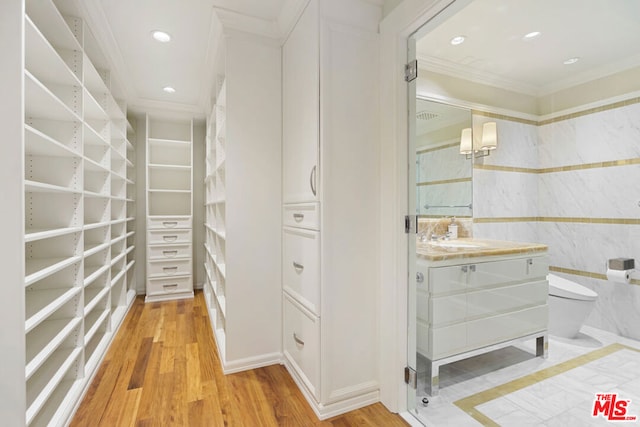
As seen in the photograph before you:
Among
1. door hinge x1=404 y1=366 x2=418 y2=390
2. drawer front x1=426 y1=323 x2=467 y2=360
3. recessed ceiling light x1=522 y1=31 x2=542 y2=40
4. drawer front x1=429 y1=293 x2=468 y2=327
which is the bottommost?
door hinge x1=404 y1=366 x2=418 y2=390

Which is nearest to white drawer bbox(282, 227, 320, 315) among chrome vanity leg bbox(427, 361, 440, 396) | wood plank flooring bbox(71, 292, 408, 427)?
wood plank flooring bbox(71, 292, 408, 427)

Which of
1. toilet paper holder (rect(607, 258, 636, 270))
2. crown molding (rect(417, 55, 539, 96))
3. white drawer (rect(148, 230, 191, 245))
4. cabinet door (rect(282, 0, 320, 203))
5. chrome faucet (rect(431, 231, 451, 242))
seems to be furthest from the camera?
white drawer (rect(148, 230, 191, 245))

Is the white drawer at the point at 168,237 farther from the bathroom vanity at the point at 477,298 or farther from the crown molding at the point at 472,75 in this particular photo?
the crown molding at the point at 472,75

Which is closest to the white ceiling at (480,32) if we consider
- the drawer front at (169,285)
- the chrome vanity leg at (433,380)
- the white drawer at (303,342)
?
the white drawer at (303,342)

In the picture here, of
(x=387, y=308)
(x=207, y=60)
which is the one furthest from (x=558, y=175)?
(x=207, y=60)

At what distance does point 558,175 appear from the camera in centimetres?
196

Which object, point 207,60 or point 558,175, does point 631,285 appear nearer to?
point 558,175

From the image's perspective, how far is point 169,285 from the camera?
3.90 meters

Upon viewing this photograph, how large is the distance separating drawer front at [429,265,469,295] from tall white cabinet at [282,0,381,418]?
39cm

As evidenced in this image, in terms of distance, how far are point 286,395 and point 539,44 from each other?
106 inches

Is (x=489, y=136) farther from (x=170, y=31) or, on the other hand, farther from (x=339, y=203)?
(x=170, y=31)

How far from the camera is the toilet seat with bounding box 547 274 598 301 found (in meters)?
1.95

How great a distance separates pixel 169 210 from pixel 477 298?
4005mm

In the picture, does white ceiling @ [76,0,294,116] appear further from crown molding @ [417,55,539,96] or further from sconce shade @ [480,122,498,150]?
sconce shade @ [480,122,498,150]
